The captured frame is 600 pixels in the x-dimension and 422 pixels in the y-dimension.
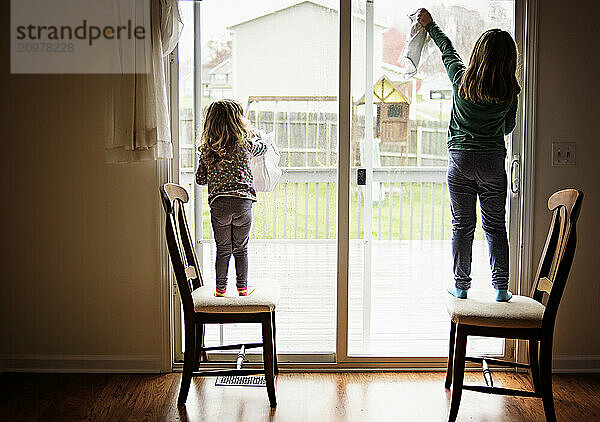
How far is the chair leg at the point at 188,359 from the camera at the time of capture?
116 inches

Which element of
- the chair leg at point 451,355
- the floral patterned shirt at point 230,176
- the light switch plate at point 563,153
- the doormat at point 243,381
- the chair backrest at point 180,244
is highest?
the light switch plate at point 563,153

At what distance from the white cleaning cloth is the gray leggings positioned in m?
1.00

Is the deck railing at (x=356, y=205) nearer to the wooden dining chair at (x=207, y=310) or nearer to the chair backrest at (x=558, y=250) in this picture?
the wooden dining chair at (x=207, y=310)

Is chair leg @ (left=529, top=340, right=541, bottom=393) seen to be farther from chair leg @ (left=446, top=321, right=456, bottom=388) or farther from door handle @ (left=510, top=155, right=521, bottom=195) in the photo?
door handle @ (left=510, top=155, right=521, bottom=195)

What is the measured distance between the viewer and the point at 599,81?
3.31 metres

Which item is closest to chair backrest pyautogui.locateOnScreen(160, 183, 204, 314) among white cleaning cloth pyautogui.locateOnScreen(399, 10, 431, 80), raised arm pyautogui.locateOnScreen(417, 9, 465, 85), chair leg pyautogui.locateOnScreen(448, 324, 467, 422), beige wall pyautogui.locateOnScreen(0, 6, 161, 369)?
beige wall pyautogui.locateOnScreen(0, 6, 161, 369)

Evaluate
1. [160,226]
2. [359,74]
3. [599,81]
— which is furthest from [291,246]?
[599,81]

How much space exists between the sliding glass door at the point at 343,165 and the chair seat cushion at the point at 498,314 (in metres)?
0.64

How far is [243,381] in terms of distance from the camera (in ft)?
10.8

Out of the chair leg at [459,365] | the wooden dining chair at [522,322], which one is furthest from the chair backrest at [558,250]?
the chair leg at [459,365]

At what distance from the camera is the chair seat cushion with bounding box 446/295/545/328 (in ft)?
8.96

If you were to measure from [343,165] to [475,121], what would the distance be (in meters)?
0.69

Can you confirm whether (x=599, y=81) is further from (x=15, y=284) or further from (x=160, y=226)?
(x=15, y=284)

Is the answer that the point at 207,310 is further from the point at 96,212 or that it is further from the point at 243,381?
the point at 96,212
